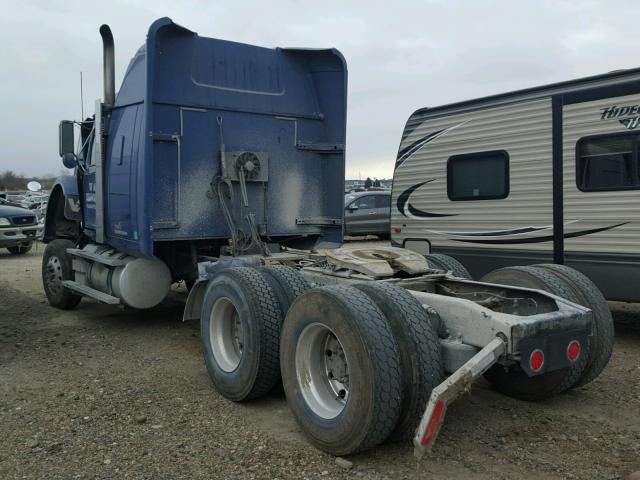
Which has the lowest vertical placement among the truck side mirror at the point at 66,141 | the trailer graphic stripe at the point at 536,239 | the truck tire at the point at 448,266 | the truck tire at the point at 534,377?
the truck tire at the point at 534,377

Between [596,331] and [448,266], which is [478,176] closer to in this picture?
[448,266]

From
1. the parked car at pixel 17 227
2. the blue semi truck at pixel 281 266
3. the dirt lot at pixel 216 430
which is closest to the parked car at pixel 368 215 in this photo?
the parked car at pixel 17 227

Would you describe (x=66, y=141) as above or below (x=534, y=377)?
above

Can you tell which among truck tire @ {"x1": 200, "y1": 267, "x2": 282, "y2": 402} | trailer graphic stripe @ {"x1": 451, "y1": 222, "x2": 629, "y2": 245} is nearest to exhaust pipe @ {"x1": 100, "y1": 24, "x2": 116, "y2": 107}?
truck tire @ {"x1": 200, "y1": 267, "x2": 282, "y2": 402}

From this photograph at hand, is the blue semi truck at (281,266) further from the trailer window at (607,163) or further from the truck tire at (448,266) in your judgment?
the trailer window at (607,163)

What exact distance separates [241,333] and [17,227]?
13053 millimetres

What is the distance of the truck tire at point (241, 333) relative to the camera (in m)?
4.32

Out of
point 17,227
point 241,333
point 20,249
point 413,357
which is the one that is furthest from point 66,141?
point 20,249

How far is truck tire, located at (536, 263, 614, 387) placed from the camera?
4.12 m

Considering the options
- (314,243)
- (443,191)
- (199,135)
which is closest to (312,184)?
(314,243)

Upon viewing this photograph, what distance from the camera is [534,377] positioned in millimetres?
4305

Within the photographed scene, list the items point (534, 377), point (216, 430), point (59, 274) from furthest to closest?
point (59, 274) → point (534, 377) → point (216, 430)

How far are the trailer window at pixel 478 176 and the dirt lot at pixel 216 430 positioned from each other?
2605 mm

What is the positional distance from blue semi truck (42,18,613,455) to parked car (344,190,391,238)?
10.1 meters
